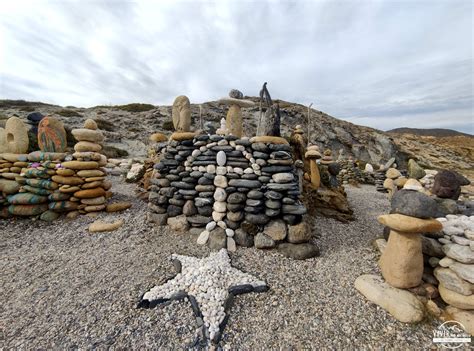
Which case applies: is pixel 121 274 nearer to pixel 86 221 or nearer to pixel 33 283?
pixel 33 283

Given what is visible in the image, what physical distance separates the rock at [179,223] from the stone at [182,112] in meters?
2.10

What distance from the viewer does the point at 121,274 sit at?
290 cm

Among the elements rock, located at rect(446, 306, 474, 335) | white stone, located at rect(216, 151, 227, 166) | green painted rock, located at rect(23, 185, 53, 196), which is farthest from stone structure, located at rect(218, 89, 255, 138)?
green painted rock, located at rect(23, 185, 53, 196)

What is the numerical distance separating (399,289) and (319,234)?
1.84 m

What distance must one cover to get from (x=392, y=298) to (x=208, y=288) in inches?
87.7

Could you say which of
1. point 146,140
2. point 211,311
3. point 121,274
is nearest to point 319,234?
point 211,311

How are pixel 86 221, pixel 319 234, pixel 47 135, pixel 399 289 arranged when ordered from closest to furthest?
pixel 399 289 → pixel 319 234 → pixel 86 221 → pixel 47 135

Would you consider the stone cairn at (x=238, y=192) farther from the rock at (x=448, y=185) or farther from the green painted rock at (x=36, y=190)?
the green painted rock at (x=36, y=190)

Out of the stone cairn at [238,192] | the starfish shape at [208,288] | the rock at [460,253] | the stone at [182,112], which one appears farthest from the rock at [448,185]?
the stone at [182,112]

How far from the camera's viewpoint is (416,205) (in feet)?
7.86

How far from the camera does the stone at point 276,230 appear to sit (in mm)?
3521

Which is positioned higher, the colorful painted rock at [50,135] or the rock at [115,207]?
the colorful painted rock at [50,135]

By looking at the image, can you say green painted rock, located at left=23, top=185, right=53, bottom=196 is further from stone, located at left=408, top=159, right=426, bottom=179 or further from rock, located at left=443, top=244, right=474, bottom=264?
stone, located at left=408, top=159, right=426, bottom=179

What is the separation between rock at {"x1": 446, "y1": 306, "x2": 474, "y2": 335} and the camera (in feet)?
6.72
